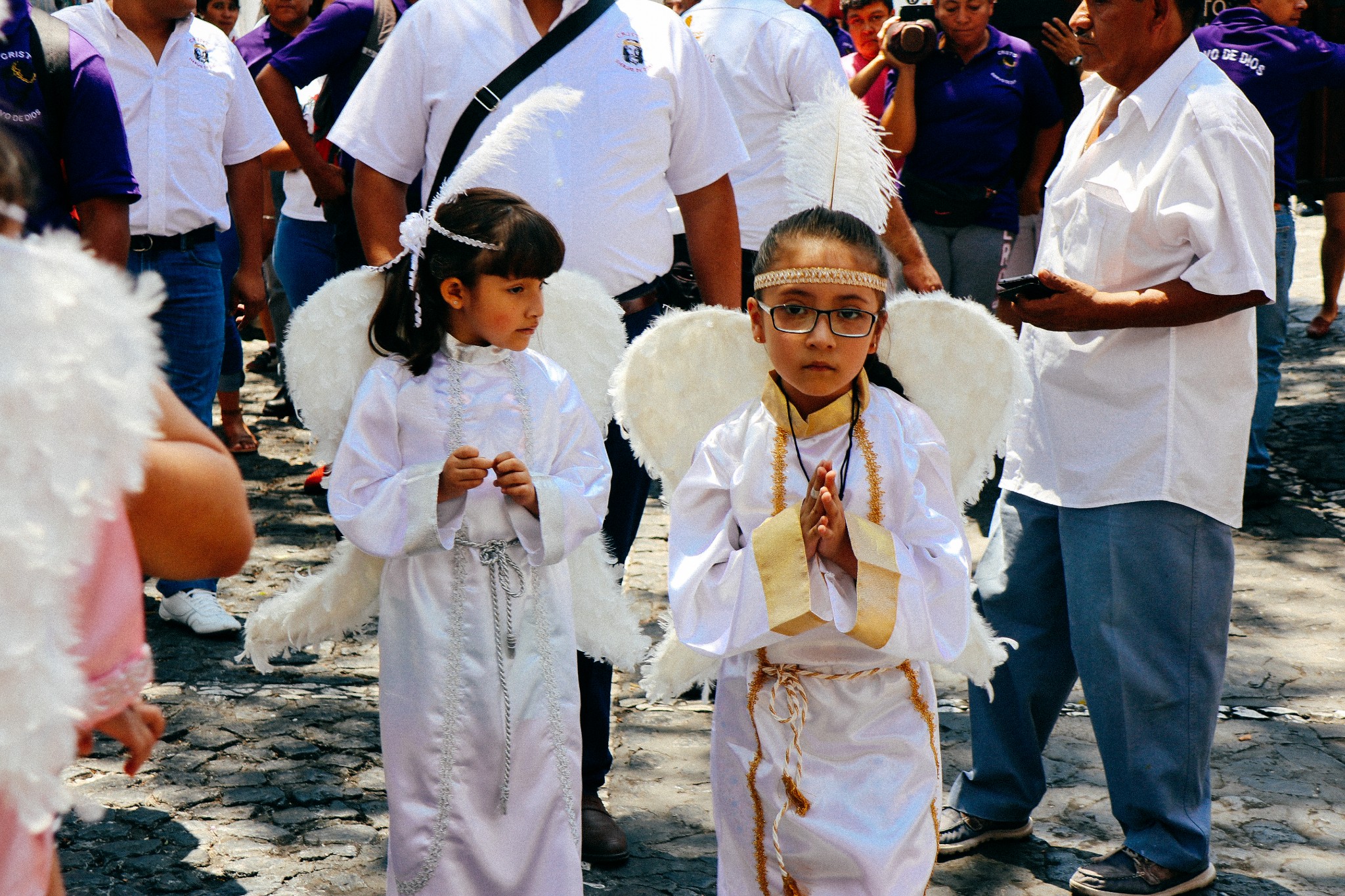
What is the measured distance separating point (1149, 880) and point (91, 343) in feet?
8.66

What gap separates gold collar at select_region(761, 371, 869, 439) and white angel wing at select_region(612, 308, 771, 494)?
0.23m

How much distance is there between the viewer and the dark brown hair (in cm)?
275

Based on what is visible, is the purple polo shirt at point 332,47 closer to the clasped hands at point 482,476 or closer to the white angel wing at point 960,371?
the clasped hands at point 482,476

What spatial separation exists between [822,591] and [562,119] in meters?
1.43

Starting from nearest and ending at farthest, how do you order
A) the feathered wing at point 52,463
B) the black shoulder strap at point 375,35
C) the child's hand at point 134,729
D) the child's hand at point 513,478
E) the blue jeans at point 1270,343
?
the feathered wing at point 52,463 < the child's hand at point 134,729 < the child's hand at point 513,478 < the black shoulder strap at point 375,35 < the blue jeans at point 1270,343

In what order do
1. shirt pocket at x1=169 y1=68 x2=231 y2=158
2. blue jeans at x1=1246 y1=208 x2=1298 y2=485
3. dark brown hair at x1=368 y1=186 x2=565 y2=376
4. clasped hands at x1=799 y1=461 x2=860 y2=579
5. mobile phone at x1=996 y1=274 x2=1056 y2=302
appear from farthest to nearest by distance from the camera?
blue jeans at x1=1246 y1=208 x2=1298 y2=485, shirt pocket at x1=169 y1=68 x2=231 y2=158, mobile phone at x1=996 y1=274 x2=1056 y2=302, dark brown hair at x1=368 y1=186 x2=565 y2=376, clasped hands at x1=799 y1=461 x2=860 y2=579

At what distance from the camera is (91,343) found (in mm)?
1229

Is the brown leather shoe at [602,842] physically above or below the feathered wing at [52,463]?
below

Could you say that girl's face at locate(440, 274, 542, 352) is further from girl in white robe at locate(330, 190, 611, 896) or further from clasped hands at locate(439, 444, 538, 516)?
clasped hands at locate(439, 444, 538, 516)

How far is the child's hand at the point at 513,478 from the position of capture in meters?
2.64

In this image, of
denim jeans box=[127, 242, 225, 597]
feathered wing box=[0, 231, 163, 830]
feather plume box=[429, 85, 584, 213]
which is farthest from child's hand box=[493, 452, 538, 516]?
denim jeans box=[127, 242, 225, 597]

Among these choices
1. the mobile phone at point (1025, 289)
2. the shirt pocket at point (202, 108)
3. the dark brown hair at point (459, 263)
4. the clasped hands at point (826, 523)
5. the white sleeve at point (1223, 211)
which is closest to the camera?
the clasped hands at point (826, 523)

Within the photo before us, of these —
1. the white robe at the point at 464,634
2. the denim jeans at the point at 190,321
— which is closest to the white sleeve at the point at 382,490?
the white robe at the point at 464,634

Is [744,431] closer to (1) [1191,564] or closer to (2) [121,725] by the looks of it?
(1) [1191,564]
